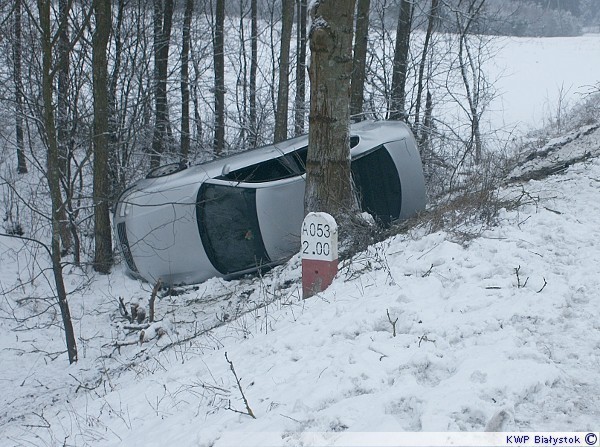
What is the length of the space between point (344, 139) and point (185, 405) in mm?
3727

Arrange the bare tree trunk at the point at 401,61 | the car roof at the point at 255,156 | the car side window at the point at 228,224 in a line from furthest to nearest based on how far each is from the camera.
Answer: the bare tree trunk at the point at 401,61, the car roof at the point at 255,156, the car side window at the point at 228,224

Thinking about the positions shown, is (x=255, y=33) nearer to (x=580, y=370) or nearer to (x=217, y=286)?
(x=217, y=286)

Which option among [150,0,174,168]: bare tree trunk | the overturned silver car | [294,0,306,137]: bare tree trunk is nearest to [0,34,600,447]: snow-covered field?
the overturned silver car

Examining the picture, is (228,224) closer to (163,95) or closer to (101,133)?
(101,133)

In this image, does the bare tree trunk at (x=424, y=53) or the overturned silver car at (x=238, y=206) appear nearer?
the overturned silver car at (x=238, y=206)

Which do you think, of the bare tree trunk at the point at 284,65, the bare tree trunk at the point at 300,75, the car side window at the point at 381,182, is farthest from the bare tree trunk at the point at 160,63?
the car side window at the point at 381,182

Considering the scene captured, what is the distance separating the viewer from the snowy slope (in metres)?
3.22

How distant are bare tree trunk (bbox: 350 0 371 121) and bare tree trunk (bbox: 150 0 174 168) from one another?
3888 mm

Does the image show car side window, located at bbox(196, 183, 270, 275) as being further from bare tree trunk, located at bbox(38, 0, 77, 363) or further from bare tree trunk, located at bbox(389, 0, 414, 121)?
bare tree trunk, located at bbox(389, 0, 414, 121)

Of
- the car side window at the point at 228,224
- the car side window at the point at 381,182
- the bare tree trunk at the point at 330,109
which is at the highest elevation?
the bare tree trunk at the point at 330,109

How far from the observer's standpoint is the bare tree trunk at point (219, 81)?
48.4ft

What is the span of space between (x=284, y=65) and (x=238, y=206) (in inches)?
222

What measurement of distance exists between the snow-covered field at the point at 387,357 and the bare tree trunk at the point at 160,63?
721 centimetres

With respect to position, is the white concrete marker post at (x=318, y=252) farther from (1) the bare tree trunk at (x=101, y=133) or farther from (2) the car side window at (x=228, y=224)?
(1) the bare tree trunk at (x=101, y=133)
